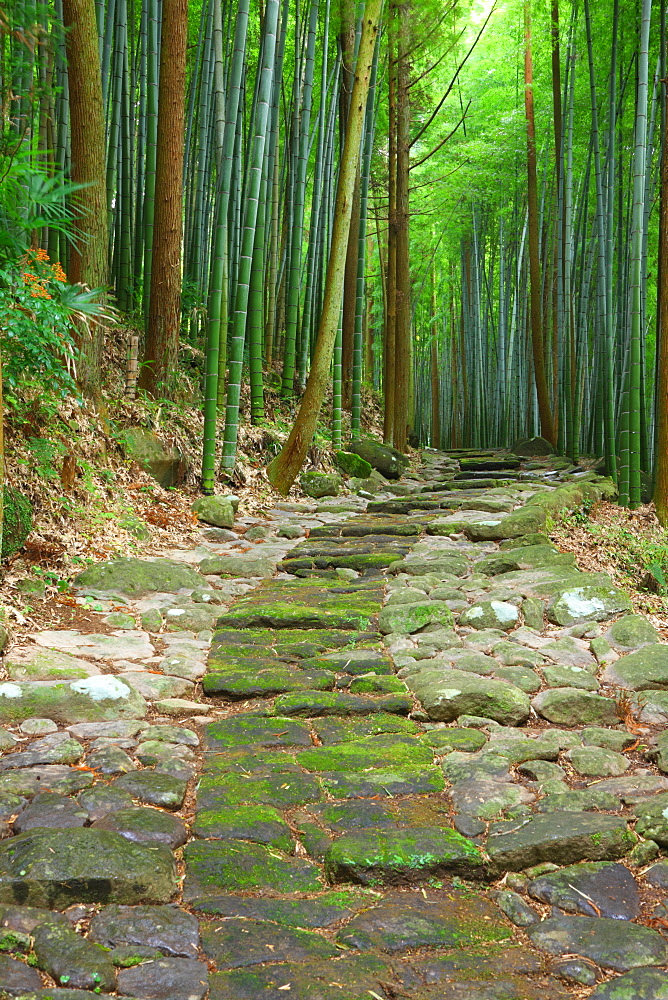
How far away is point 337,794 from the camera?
2061 millimetres

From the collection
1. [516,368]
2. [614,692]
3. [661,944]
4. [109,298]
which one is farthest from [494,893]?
[516,368]

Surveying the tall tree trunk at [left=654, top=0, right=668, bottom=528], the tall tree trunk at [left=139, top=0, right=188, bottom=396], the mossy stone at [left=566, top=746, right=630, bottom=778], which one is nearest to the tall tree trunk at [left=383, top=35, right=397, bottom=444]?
the tall tree trunk at [left=139, top=0, right=188, bottom=396]

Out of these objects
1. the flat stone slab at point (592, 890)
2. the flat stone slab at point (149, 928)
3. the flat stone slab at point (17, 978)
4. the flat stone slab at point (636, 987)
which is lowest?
the flat stone slab at point (592, 890)

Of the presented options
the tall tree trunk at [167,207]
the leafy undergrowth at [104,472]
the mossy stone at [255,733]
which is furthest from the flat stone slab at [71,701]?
the tall tree trunk at [167,207]

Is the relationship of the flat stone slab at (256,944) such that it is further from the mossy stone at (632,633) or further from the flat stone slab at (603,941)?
the mossy stone at (632,633)

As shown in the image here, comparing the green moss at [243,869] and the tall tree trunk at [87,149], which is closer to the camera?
the green moss at [243,869]

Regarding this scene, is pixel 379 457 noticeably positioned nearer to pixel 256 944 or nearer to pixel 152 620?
pixel 152 620

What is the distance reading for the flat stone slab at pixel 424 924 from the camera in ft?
4.92

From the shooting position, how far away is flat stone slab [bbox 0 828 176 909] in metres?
1.53

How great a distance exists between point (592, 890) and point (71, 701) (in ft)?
5.12

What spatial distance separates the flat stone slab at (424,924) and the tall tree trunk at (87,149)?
370cm

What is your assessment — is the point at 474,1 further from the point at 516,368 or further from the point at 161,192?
the point at 516,368

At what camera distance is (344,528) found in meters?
5.37

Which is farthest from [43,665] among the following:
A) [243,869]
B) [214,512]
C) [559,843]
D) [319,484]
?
[319,484]
